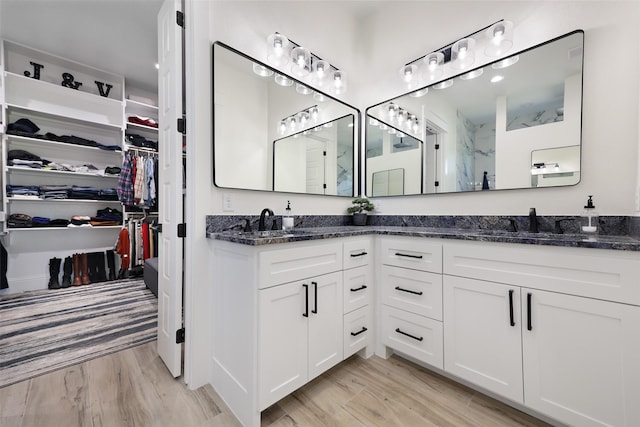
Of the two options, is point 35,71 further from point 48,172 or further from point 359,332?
point 359,332

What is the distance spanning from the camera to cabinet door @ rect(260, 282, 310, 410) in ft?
3.94

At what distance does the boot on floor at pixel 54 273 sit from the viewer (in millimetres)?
3362

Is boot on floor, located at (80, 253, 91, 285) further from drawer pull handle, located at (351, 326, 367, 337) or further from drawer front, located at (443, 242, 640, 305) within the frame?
drawer front, located at (443, 242, 640, 305)

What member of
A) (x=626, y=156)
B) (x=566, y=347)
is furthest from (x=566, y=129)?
(x=566, y=347)

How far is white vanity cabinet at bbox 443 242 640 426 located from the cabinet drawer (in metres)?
0.71

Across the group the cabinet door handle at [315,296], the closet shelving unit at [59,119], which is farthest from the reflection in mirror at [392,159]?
the closet shelving unit at [59,119]

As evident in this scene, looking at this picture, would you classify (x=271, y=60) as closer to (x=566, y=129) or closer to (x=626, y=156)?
(x=566, y=129)

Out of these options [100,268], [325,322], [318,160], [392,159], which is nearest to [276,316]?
[325,322]

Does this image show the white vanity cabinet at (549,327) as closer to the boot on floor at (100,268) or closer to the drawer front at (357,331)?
the drawer front at (357,331)

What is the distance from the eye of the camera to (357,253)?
5.66 feet

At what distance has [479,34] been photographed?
195 centimetres

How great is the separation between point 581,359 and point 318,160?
81.0 inches

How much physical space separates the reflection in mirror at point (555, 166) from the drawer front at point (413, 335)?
1.19 m

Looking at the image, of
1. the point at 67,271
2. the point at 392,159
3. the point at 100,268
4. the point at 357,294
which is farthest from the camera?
the point at 100,268
